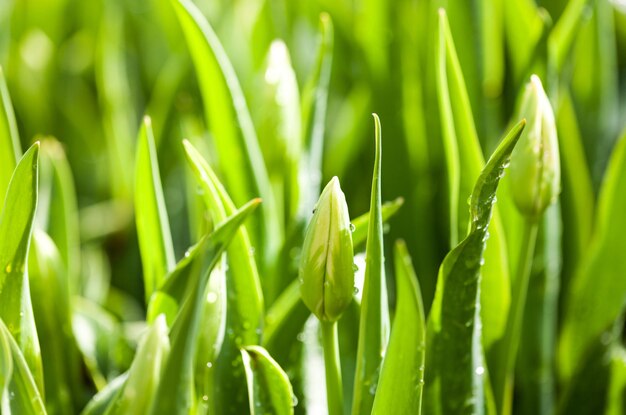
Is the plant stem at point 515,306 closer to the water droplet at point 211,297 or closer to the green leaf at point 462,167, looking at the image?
the green leaf at point 462,167

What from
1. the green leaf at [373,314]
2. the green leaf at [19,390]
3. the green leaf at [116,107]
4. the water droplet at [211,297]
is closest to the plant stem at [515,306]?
the green leaf at [373,314]

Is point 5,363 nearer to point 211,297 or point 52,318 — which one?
point 211,297

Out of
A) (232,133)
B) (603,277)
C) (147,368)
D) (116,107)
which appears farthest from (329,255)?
(116,107)

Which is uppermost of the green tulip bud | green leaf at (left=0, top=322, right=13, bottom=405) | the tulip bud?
the tulip bud

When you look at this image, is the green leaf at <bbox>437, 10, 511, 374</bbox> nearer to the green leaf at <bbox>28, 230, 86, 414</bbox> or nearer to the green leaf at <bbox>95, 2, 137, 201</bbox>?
the green leaf at <bbox>28, 230, 86, 414</bbox>

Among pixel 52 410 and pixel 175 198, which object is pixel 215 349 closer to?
pixel 52 410

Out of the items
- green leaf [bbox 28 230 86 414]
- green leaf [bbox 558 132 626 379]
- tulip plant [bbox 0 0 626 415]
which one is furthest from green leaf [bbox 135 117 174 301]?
green leaf [bbox 558 132 626 379]

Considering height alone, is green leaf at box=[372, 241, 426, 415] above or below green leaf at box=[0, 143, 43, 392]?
below
